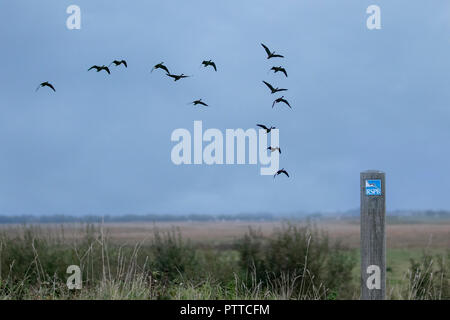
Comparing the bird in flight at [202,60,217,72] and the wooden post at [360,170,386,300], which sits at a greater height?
the bird in flight at [202,60,217,72]

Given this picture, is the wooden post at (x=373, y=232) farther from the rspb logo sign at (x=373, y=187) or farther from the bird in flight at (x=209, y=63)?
the bird in flight at (x=209, y=63)

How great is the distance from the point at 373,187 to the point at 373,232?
1.53ft

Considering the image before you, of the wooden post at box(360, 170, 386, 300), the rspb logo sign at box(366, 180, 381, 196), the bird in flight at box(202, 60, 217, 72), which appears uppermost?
the bird in flight at box(202, 60, 217, 72)

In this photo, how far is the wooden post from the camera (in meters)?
5.68

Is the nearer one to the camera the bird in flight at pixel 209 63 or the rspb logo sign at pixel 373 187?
the rspb logo sign at pixel 373 187

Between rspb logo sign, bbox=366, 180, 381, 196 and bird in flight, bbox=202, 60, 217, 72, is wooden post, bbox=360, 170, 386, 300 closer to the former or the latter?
rspb logo sign, bbox=366, 180, 381, 196

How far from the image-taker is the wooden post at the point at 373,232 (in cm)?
568

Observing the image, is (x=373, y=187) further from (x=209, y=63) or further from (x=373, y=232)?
(x=209, y=63)

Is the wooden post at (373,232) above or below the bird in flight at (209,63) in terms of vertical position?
below

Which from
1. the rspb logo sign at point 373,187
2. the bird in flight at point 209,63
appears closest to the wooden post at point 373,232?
the rspb logo sign at point 373,187

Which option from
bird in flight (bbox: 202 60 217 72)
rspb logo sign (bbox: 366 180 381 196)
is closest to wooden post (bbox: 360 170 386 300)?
rspb logo sign (bbox: 366 180 381 196)
